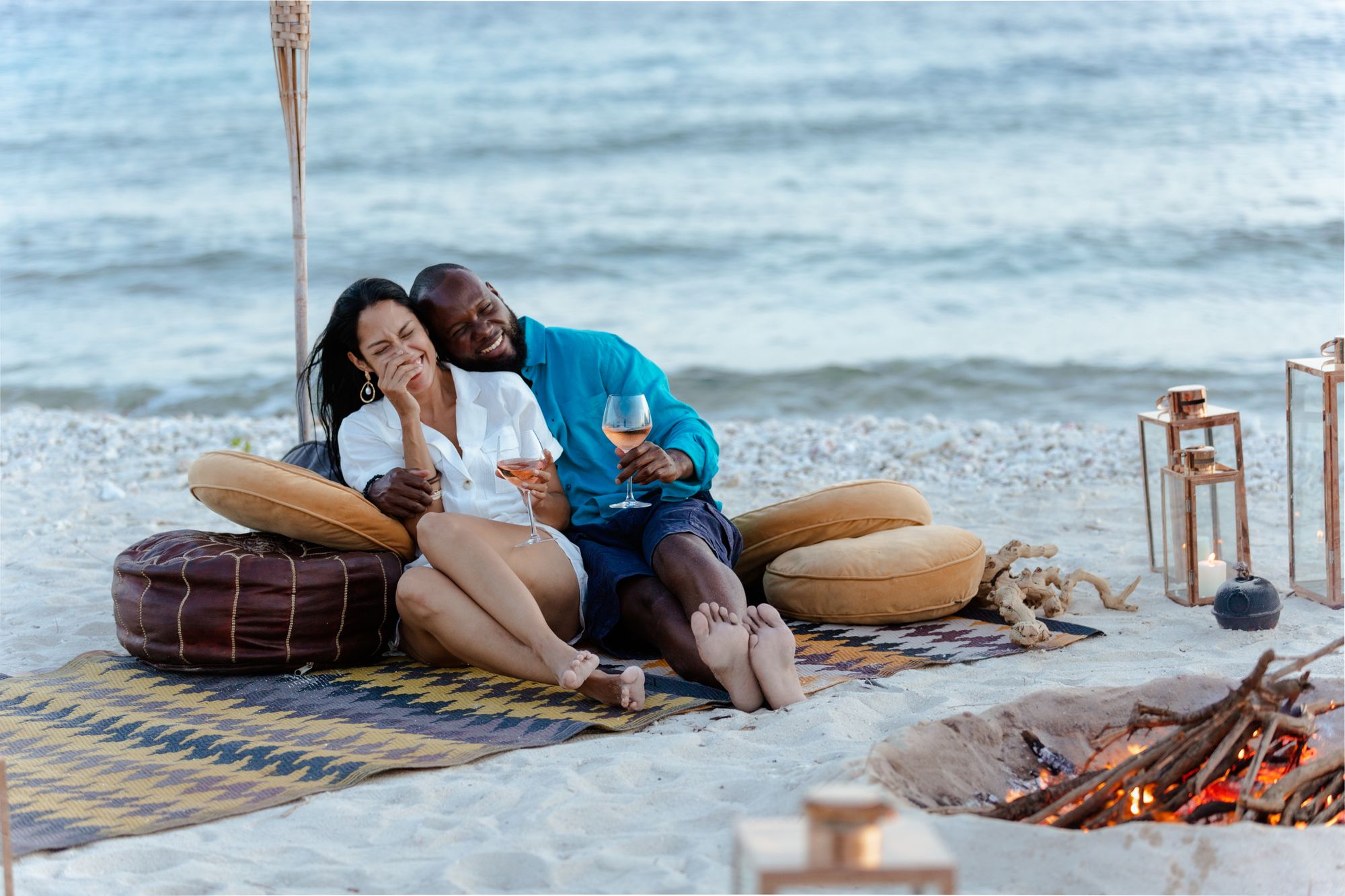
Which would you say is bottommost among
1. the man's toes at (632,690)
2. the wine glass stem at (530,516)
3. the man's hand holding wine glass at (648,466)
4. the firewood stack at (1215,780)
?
the man's toes at (632,690)

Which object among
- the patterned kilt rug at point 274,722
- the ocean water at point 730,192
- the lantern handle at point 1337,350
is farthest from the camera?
the ocean water at point 730,192

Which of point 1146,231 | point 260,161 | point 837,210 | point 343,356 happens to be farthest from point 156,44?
point 343,356

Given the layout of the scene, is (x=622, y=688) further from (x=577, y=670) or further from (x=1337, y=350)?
(x=1337, y=350)

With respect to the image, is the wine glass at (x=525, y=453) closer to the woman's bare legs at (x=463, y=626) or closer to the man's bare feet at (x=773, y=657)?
the woman's bare legs at (x=463, y=626)

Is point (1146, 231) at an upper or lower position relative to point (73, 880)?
upper

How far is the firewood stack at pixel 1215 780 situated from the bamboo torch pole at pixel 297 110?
322 cm

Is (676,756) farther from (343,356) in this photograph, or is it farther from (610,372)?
(343,356)

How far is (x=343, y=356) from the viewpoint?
409 cm

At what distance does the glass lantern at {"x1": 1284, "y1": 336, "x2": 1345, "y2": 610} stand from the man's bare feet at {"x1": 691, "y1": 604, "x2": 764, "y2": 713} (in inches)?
84.6

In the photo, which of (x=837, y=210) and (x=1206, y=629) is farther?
(x=837, y=210)

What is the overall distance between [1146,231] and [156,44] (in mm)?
19716

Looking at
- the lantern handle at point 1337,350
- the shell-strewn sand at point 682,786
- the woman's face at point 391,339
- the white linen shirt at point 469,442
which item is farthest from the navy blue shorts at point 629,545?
the lantern handle at point 1337,350

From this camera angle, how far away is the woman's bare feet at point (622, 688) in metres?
3.43

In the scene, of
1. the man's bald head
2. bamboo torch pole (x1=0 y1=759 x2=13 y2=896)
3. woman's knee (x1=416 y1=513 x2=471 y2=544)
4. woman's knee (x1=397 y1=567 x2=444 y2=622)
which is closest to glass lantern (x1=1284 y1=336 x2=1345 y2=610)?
the man's bald head
